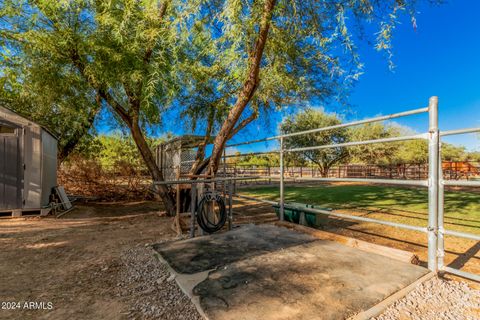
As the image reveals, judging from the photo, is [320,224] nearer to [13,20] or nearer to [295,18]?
[295,18]

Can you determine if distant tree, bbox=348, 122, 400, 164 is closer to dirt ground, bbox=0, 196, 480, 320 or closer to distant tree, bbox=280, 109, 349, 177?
distant tree, bbox=280, 109, 349, 177

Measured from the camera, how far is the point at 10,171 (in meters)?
5.79

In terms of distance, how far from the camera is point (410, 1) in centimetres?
305

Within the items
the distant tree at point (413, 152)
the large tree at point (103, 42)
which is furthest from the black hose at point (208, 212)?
the distant tree at point (413, 152)

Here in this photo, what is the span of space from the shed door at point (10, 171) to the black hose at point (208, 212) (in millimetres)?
5158

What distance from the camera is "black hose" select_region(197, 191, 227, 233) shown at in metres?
3.46

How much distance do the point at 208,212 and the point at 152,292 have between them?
1738mm

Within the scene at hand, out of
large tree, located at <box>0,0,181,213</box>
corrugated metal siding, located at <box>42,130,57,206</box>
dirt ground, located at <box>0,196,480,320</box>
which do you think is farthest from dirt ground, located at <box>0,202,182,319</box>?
large tree, located at <box>0,0,181,213</box>

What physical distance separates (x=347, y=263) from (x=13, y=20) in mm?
7338

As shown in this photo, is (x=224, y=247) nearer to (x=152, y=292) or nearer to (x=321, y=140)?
(x=152, y=292)

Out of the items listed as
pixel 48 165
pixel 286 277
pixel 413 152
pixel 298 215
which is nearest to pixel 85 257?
pixel 286 277

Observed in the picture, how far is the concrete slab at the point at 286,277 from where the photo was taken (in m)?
1.62

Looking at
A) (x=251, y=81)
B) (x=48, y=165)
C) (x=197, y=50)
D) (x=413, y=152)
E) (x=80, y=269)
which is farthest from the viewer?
(x=413, y=152)

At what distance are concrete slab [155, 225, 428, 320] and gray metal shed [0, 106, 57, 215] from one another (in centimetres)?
502
